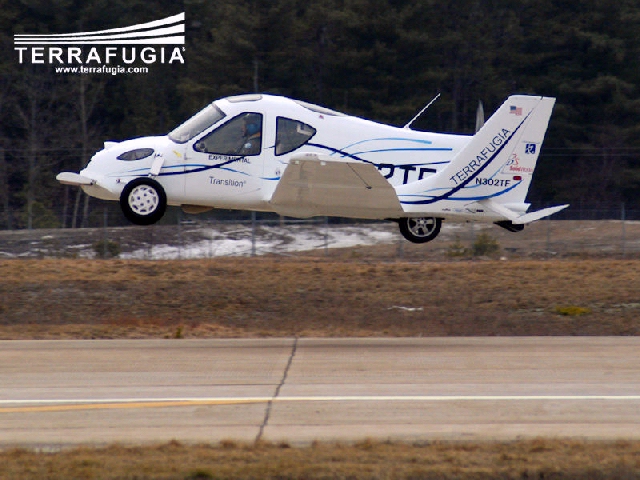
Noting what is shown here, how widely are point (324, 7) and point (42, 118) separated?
15.0 m

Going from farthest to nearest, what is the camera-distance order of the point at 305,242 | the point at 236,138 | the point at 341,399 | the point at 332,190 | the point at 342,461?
the point at 305,242 → the point at 236,138 → the point at 332,190 → the point at 341,399 → the point at 342,461

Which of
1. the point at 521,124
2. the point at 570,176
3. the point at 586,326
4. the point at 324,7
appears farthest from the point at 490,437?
the point at 324,7

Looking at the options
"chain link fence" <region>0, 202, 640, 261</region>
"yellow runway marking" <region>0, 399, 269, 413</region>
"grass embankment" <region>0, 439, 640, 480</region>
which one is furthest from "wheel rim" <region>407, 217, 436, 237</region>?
"chain link fence" <region>0, 202, 640, 261</region>

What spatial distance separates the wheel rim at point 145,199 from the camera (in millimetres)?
17656

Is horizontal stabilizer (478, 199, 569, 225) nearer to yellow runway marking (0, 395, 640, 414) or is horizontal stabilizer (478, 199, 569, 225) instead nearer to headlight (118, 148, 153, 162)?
yellow runway marking (0, 395, 640, 414)

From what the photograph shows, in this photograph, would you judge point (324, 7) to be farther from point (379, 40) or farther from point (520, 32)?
point (520, 32)

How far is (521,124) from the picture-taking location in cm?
1794

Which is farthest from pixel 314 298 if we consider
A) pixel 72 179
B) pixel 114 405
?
pixel 114 405

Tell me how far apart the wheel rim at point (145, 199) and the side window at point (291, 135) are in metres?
2.29

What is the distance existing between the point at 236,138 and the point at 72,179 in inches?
112

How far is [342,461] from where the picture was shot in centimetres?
1042

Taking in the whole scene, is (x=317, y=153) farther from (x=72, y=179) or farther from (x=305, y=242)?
(x=305, y=242)
